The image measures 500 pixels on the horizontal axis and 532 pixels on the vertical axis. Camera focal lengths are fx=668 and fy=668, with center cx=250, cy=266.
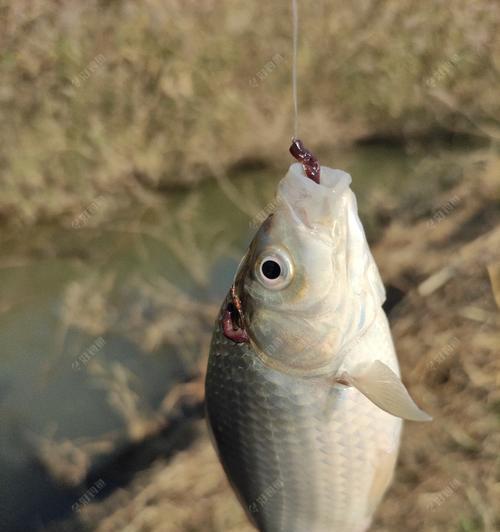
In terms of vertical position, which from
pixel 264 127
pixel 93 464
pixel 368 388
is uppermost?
pixel 368 388

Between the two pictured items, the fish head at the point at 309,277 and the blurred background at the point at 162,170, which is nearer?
the fish head at the point at 309,277

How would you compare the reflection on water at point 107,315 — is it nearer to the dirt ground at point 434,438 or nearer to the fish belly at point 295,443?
the dirt ground at point 434,438

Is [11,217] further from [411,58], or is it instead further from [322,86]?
[411,58]

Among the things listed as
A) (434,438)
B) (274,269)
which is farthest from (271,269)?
(434,438)

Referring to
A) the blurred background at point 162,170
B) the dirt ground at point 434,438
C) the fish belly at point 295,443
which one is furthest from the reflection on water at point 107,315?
the fish belly at point 295,443

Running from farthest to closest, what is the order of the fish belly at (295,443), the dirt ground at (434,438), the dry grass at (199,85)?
the dry grass at (199,85) → the dirt ground at (434,438) → the fish belly at (295,443)

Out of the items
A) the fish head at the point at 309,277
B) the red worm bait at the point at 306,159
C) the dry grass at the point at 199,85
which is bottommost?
the dry grass at the point at 199,85

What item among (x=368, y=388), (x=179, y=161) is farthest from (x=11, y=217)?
(x=368, y=388)

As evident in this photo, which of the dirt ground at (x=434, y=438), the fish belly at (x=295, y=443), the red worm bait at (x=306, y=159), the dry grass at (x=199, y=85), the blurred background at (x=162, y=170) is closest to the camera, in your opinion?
the red worm bait at (x=306, y=159)
